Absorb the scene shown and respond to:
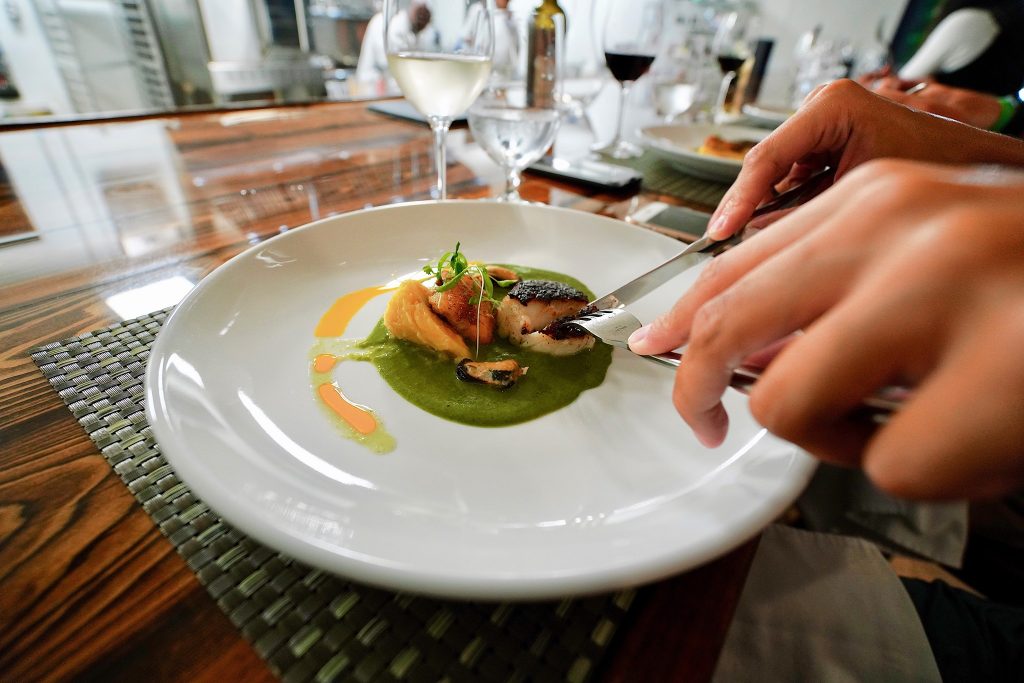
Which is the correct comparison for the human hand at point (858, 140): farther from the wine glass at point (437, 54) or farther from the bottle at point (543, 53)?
the bottle at point (543, 53)

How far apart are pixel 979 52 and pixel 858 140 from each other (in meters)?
5.22

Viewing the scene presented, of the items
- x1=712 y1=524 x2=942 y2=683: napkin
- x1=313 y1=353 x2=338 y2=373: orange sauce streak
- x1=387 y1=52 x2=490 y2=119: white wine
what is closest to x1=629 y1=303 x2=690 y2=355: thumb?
x1=313 y1=353 x2=338 y2=373: orange sauce streak

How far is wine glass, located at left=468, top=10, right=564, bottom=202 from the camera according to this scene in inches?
70.4

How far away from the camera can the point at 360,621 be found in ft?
2.09

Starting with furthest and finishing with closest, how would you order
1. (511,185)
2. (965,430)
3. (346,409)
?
(511,185)
(346,409)
(965,430)

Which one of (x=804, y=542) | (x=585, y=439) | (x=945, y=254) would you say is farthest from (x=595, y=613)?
(x=804, y=542)

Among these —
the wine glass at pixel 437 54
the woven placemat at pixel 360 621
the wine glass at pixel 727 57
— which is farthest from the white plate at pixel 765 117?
the woven placemat at pixel 360 621

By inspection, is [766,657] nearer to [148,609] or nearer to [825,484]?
[825,484]

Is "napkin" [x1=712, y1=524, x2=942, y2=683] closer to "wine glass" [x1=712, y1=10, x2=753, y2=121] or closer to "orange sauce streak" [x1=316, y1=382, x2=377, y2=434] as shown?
"orange sauce streak" [x1=316, y1=382, x2=377, y2=434]

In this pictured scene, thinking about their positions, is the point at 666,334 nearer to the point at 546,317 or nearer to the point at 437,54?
the point at 546,317

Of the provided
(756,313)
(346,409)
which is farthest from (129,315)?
(756,313)

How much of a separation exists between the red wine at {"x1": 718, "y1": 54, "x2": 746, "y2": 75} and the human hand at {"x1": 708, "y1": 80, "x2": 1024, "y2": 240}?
2.63m

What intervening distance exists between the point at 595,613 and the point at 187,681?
1.62 ft

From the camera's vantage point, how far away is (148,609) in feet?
2.03
